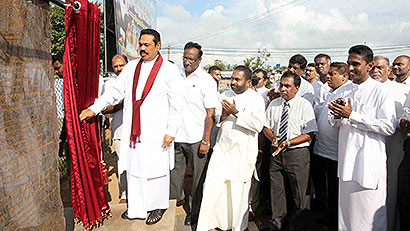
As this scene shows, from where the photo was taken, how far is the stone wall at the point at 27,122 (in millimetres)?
1430

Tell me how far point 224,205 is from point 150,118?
1.41 m

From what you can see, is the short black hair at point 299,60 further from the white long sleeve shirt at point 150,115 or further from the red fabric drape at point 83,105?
the red fabric drape at point 83,105

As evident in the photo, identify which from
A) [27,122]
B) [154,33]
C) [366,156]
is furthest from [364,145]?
[27,122]

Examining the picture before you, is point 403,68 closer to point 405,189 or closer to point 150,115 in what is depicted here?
point 405,189

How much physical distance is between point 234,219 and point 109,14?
7674 millimetres

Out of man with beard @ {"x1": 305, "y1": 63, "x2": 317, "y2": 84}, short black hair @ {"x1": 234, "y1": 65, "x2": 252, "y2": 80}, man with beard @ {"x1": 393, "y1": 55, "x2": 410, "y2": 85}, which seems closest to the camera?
short black hair @ {"x1": 234, "y1": 65, "x2": 252, "y2": 80}

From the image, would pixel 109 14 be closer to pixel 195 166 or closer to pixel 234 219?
pixel 195 166

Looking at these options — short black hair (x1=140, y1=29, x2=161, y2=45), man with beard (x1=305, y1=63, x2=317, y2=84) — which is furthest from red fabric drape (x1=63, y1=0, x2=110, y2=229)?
man with beard (x1=305, y1=63, x2=317, y2=84)

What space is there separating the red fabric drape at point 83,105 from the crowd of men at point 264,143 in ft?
0.57

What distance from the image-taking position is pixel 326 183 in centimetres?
371

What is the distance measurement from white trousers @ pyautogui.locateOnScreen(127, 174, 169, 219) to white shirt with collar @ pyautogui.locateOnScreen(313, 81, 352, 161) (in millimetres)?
2021

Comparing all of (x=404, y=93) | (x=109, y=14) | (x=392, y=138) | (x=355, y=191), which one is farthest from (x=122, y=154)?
(x=109, y=14)

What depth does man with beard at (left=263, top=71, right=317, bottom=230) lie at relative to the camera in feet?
10.5

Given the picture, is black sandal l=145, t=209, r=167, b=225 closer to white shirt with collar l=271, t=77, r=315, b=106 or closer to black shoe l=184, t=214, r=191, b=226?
black shoe l=184, t=214, r=191, b=226
